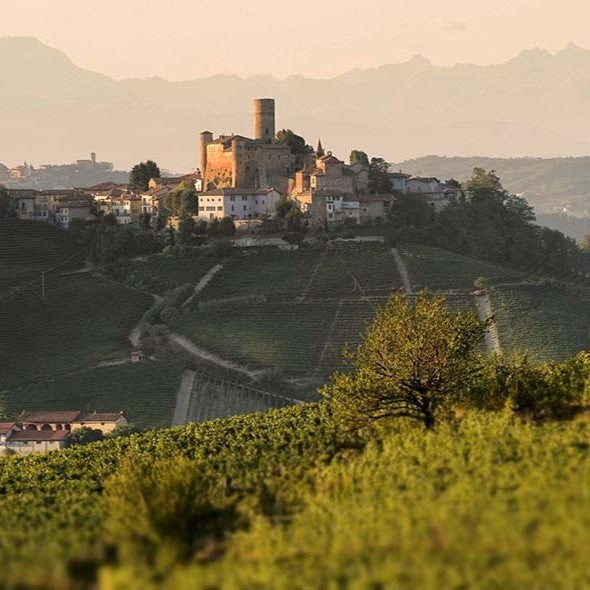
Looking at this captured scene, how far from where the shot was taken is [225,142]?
90.2 m

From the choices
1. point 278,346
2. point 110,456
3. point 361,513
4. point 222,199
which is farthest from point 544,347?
point 361,513

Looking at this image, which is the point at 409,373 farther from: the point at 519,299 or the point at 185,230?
the point at 185,230

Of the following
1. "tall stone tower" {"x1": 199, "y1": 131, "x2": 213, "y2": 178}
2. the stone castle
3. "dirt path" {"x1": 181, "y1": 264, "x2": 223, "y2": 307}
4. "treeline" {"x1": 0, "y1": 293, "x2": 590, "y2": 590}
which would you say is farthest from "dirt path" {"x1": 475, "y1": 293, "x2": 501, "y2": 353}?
"treeline" {"x1": 0, "y1": 293, "x2": 590, "y2": 590}

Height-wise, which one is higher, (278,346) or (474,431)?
(474,431)

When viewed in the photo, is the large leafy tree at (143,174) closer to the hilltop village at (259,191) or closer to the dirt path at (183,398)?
the hilltop village at (259,191)

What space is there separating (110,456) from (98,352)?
36.5 m

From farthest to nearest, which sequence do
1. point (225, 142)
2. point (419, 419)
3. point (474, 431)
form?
point (225, 142), point (419, 419), point (474, 431)

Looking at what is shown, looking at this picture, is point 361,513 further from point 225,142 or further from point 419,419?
point 225,142

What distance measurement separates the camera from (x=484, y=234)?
8581cm

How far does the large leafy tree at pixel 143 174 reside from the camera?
9831 cm

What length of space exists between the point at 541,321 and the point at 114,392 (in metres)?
23.1

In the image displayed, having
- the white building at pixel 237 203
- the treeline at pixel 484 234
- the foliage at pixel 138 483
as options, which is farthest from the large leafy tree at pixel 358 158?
the foliage at pixel 138 483

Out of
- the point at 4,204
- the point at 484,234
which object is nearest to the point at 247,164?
the point at 484,234

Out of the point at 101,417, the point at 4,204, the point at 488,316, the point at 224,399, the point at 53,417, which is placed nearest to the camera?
the point at 101,417
